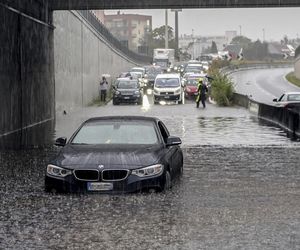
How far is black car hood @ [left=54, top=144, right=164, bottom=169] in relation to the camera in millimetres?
11727

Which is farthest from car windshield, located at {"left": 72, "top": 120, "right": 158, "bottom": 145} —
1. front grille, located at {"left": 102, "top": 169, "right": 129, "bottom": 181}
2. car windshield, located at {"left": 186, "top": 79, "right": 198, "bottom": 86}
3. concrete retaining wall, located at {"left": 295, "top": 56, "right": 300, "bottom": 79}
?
concrete retaining wall, located at {"left": 295, "top": 56, "right": 300, "bottom": 79}

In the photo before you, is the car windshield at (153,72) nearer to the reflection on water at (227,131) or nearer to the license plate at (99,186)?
the reflection on water at (227,131)

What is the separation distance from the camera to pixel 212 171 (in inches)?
639

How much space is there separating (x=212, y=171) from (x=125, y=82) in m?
35.2

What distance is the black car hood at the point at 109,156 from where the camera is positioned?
11.7m

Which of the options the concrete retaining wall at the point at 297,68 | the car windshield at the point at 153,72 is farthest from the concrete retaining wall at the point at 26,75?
the concrete retaining wall at the point at 297,68

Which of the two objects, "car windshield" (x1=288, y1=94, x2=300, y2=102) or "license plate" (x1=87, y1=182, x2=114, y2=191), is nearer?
"license plate" (x1=87, y1=182, x2=114, y2=191)

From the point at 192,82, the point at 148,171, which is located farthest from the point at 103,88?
the point at 148,171

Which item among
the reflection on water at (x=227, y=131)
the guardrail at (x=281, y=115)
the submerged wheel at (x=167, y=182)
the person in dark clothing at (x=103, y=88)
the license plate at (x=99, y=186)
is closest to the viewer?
the license plate at (x=99, y=186)

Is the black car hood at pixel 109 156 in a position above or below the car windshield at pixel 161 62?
below

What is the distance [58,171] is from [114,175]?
0.89 meters

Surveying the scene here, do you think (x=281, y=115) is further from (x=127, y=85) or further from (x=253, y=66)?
(x=253, y=66)

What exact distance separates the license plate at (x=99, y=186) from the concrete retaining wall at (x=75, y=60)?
80.9 feet

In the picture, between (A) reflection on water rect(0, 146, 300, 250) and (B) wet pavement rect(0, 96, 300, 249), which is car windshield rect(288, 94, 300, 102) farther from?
(A) reflection on water rect(0, 146, 300, 250)
